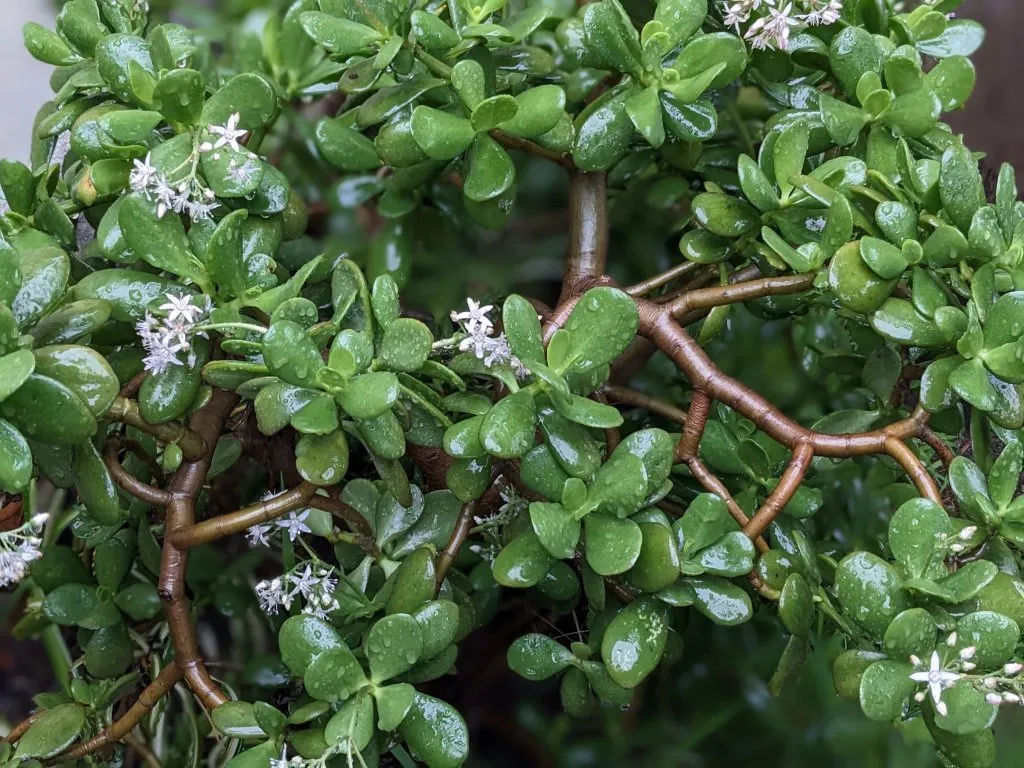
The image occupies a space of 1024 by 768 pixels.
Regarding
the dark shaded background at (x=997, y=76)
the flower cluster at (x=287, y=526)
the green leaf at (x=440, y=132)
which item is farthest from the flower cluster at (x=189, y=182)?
the dark shaded background at (x=997, y=76)

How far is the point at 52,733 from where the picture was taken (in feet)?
2.20

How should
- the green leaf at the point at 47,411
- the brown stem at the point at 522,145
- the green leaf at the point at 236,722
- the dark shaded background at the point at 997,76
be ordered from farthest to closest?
the dark shaded background at the point at 997,76 → the brown stem at the point at 522,145 → the green leaf at the point at 236,722 → the green leaf at the point at 47,411

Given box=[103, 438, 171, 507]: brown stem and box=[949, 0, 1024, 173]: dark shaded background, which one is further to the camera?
box=[949, 0, 1024, 173]: dark shaded background

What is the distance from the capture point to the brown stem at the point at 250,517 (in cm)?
60

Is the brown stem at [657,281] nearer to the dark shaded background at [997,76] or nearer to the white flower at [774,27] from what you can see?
the white flower at [774,27]

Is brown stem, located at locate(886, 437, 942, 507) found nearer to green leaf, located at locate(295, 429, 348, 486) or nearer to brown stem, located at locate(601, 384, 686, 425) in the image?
brown stem, located at locate(601, 384, 686, 425)

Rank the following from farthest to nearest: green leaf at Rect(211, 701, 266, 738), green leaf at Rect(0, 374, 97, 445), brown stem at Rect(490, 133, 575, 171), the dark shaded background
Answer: the dark shaded background → brown stem at Rect(490, 133, 575, 171) → green leaf at Rect(211, 701, 266, 738) → green leaf at Rect(0, 374, 97, 445)

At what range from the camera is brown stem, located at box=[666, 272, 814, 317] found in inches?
24.3

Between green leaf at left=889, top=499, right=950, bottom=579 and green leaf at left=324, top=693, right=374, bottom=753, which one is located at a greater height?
green leaf at left=889, top=499, right=950, bottom=579

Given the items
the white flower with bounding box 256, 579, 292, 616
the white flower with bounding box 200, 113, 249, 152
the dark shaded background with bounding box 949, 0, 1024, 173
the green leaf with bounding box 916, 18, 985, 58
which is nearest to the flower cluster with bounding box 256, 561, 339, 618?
the white flower with bounding box 256, 579, 292, 616

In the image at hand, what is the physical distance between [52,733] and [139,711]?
0.09 m

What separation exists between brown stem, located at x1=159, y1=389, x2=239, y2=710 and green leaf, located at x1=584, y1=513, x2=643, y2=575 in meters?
0.28

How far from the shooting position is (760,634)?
119 centimetres

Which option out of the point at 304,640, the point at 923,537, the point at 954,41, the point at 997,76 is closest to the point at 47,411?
the point at 304,640
